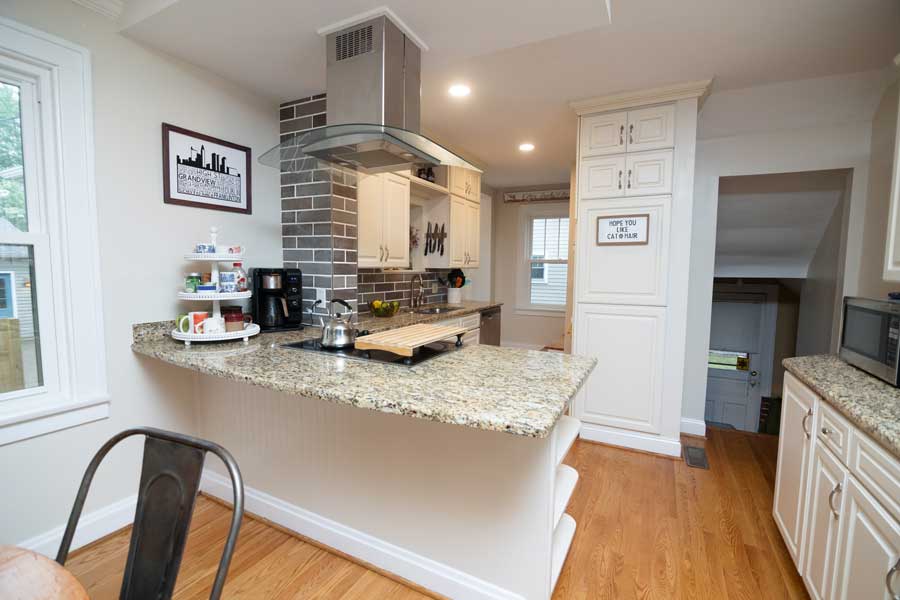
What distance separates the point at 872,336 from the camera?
4.97ft

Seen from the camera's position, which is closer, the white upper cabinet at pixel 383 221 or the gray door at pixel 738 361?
the white upper cabinet at pixel 383 221

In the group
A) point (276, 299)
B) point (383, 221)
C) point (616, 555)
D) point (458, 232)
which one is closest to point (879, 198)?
point (616, 555)

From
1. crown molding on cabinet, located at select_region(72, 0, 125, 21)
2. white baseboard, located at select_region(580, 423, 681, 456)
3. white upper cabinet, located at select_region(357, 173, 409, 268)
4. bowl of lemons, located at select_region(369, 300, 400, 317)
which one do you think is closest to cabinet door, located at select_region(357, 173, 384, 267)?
white upper cabinet, located at select_region(357, 173, 409, 268)

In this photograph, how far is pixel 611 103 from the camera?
8.57 ft

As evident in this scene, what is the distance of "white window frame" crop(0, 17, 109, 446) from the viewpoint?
5.07 ft

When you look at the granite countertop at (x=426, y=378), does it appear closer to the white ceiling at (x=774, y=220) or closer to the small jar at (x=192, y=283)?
the small jar at (x=192, y=283)

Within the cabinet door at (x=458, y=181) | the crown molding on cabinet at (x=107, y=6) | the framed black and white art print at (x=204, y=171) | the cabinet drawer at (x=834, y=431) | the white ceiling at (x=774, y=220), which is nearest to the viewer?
the cabinet drawer at (x=834, y=431)

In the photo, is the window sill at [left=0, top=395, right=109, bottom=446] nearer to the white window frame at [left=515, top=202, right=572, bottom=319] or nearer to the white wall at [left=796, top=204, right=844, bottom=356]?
the white wall at [left=796, top=204, right=844, bottom=356]

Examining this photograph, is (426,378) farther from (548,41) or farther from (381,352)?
(548,41)

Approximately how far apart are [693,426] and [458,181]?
2907 mm

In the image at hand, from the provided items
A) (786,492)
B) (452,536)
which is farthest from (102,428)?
(786,492)

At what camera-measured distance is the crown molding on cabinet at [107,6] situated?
1.63 meters

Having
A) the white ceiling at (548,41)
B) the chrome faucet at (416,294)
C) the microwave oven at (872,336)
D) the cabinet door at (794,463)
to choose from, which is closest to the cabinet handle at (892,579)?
the cabinet door at (794,463)

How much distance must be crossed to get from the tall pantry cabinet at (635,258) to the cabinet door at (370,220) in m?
1.43
